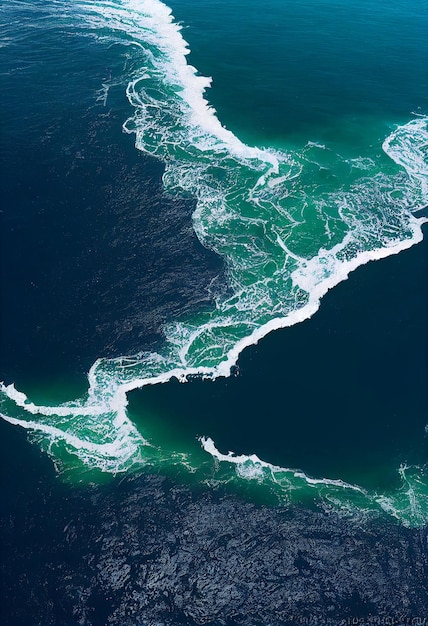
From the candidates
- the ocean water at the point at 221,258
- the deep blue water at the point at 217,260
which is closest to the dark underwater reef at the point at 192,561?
the deep blue water at the point at 217,260

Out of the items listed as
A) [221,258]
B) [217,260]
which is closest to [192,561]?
[217,260]

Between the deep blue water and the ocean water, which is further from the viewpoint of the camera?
the ocean water

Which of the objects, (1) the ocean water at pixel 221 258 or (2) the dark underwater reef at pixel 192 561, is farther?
(1) the ocean water at pixel 221 258

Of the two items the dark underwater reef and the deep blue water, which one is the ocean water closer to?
the deep blue water

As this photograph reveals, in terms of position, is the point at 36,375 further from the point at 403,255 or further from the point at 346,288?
the point at 403,255

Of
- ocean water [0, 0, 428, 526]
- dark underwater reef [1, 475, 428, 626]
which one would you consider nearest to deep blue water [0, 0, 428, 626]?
ocean water [0, 0, 428, 526]

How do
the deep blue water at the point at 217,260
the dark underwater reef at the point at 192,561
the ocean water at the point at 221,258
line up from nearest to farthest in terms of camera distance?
the dark underwater reef at the point at 192,561, the deep blue water at the point at 217,260, the ocean water at the point at 221,258

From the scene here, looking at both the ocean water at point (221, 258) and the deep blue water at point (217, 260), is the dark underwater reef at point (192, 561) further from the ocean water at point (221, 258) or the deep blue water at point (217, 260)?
the ocean water at point (221, 258)
